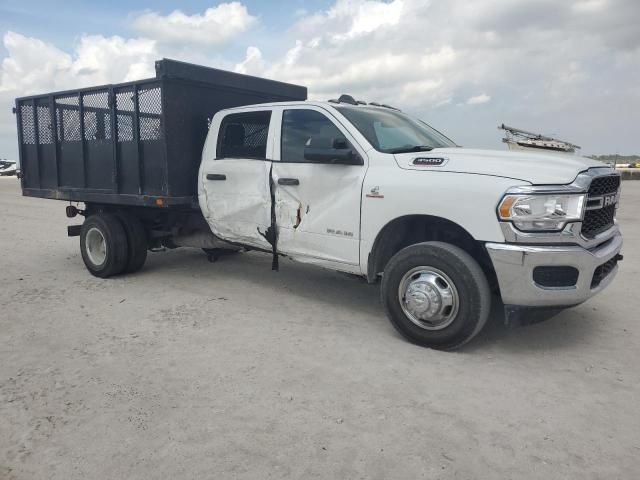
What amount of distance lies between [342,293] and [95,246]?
339 centimetres

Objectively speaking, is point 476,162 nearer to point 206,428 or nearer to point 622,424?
point 622,424

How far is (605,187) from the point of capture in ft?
13.5

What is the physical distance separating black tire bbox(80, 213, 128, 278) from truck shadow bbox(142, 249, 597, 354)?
49 cm

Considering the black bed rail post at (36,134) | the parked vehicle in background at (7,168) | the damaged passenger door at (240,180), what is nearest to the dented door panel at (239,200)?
the damaged passenger door at (240,180)

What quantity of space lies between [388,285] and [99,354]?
2342 millimetres

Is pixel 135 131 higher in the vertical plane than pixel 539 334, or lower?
higher

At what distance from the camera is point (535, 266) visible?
371cm

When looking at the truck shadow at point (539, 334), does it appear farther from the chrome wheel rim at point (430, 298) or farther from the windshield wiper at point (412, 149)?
the windshield wiper at point (412, 149)

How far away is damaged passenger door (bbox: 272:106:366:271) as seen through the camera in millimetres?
4590

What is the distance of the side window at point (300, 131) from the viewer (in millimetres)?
4910

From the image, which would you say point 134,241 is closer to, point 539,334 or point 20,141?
point 20,141

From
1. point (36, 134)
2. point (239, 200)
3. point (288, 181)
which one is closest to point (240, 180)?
point (239, 200)

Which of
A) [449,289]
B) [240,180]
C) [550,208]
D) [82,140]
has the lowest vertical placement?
[449,289]

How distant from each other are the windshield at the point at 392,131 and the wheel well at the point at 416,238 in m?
0.68
